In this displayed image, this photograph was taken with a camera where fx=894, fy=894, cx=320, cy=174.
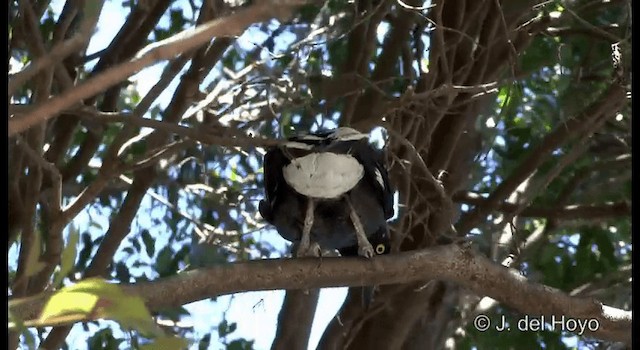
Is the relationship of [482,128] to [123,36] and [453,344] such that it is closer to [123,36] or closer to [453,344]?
[453,344]

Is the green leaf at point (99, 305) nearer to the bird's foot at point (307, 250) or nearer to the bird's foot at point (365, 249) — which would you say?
the bird's foot at point (365, 249)

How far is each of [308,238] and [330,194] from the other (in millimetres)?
212

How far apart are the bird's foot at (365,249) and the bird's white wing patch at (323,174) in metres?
0.20

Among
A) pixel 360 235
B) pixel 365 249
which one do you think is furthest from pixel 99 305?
pixel 360 235

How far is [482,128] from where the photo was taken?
4152mm

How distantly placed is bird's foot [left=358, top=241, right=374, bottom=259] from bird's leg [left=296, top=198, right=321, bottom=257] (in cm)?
15

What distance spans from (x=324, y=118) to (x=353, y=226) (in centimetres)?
92

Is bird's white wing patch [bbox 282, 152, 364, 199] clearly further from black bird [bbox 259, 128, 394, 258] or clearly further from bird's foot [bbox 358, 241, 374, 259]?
bird's foot [bbox 358, 241, 374, 259]

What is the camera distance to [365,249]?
3068 mm

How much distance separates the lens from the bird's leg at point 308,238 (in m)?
3.19

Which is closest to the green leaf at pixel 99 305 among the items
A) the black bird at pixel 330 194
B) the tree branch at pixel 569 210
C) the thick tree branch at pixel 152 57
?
the thick tree branch at pixel 152 57

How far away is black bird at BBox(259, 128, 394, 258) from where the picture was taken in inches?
116

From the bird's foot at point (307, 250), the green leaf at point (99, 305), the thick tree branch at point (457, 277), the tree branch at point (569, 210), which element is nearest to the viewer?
the green leaf at point (99, 305)

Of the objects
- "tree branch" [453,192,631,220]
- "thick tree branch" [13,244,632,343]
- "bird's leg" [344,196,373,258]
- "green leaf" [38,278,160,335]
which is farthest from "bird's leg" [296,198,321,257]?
"green leaf" [38,278,160,335]
